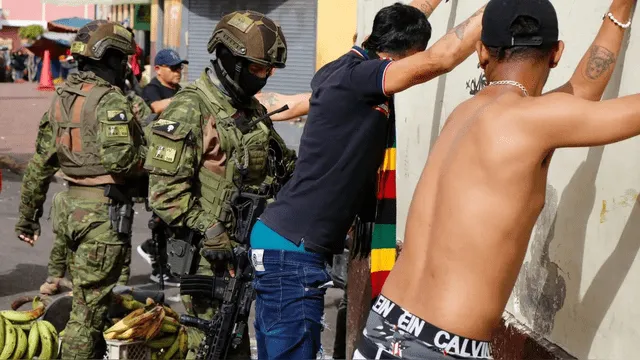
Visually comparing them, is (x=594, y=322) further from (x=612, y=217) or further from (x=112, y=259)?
(x=112, y=259)

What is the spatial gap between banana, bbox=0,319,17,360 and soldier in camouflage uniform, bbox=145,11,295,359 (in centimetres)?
168

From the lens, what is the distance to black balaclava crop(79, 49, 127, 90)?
6332 millimetres

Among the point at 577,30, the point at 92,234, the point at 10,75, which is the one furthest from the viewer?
the point at 10,75

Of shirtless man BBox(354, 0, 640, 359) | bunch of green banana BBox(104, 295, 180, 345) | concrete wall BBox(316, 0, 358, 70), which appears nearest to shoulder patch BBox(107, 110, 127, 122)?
bunch of green banana BBox(104, 295, 180, 345)

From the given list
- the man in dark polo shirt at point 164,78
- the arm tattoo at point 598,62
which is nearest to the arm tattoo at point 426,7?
the arm tattoo at point 598,62

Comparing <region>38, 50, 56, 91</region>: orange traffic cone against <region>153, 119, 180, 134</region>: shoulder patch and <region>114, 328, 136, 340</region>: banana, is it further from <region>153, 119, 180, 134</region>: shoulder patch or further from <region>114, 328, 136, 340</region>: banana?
<region>153, 119, 180, 134</region>: shoulder patch

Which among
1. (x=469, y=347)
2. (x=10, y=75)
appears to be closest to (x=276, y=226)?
(x=469, y=347)

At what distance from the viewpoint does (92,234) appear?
6199 millimetres

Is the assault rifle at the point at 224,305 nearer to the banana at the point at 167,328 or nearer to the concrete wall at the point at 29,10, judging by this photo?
the banana at the point at 167,328

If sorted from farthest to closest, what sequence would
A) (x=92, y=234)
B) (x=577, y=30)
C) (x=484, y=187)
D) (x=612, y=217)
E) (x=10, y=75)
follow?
(x=10, y=75) → (x=92, y=234) → (x=577, y=30) → (x=612, y=217) → (x=484, y=187)

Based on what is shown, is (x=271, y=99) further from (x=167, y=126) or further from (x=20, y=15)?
(x=20, y=15)

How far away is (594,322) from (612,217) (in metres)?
0.41

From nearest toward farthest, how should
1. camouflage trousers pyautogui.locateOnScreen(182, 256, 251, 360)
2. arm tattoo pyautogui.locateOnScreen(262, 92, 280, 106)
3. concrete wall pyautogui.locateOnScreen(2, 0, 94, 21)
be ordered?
camouflage trousers pyautogui.locateOnScreen(182, 256, 251, 360) → arm tattoo pyautogui.locateOnScreen(262, 92, 280, 106) → concrete wall pyautogui.locateOnScreen(2, 0, 94, 21)

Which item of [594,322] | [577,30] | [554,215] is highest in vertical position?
[577,30]
